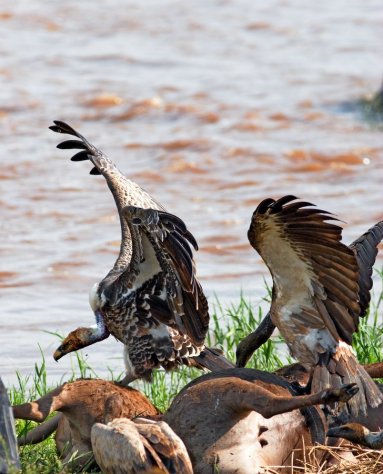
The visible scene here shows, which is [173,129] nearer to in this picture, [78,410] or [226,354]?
[226,354]

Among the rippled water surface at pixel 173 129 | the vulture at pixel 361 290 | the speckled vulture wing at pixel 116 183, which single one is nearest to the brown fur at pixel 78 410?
the vulture at pixel 361 290

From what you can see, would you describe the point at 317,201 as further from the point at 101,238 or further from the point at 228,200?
the point at 101,238

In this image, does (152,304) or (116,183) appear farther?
(116,183)

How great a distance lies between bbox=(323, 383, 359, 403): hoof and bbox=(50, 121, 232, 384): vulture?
1.72 meters

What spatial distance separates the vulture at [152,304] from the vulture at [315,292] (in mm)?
855

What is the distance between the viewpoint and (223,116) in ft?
54.8

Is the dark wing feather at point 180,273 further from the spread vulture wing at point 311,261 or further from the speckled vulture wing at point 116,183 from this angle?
the speckled vulture wing at point 116,183

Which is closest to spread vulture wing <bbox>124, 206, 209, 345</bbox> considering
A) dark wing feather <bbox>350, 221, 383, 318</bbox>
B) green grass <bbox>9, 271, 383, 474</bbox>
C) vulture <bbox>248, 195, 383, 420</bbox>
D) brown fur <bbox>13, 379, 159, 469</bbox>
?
green grass <bbox>9, 271, 383, 474</bbox>

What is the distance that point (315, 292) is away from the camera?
574 cm

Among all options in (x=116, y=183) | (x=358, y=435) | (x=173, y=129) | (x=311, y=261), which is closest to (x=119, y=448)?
(x=358, y=435)

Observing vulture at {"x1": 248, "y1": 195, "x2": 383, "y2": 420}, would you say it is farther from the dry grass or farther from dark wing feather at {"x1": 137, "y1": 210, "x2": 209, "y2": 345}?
dark wing feather at {"x1": 137, "y1": 210, "x2": 209, "y2": 345}

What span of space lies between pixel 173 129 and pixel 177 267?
9.59 meters

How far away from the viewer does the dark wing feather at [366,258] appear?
6.49 metres

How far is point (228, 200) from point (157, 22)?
370 inches
